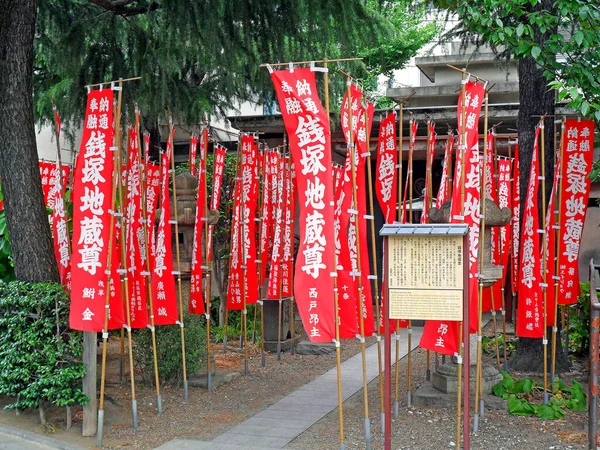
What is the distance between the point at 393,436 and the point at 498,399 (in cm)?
161

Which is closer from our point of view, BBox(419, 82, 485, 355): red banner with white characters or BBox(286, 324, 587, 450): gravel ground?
BBox(286, 324, 587, 450): gravel ground

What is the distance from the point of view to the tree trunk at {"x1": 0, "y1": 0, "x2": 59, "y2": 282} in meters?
7.84

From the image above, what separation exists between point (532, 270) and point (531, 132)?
2144 mm

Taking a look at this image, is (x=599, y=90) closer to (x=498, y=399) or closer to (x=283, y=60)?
(x=498, y=399)

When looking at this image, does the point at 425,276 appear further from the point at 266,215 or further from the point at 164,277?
the point at 266,215

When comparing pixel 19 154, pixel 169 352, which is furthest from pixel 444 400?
pixel 19 154

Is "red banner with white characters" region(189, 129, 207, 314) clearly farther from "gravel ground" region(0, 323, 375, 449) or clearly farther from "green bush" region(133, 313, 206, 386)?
"gravel ground" region(0, 323, 375, 449)

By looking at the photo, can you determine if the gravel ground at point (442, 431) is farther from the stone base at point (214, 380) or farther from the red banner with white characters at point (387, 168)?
the red banner with white characters at point (387, 168)

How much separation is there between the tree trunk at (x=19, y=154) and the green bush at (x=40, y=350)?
514 mm

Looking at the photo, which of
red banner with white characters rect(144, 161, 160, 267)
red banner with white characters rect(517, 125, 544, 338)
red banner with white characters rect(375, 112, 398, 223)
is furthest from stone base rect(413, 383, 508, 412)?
red banner with white characters rect(144, 161, 160, 267)

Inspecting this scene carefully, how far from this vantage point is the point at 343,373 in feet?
33.3

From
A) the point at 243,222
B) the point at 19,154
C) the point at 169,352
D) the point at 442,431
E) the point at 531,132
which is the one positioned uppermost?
the point at 531,132

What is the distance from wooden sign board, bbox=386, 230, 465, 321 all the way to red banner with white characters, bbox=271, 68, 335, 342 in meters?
0.60

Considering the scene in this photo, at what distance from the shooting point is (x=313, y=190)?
610 cm
